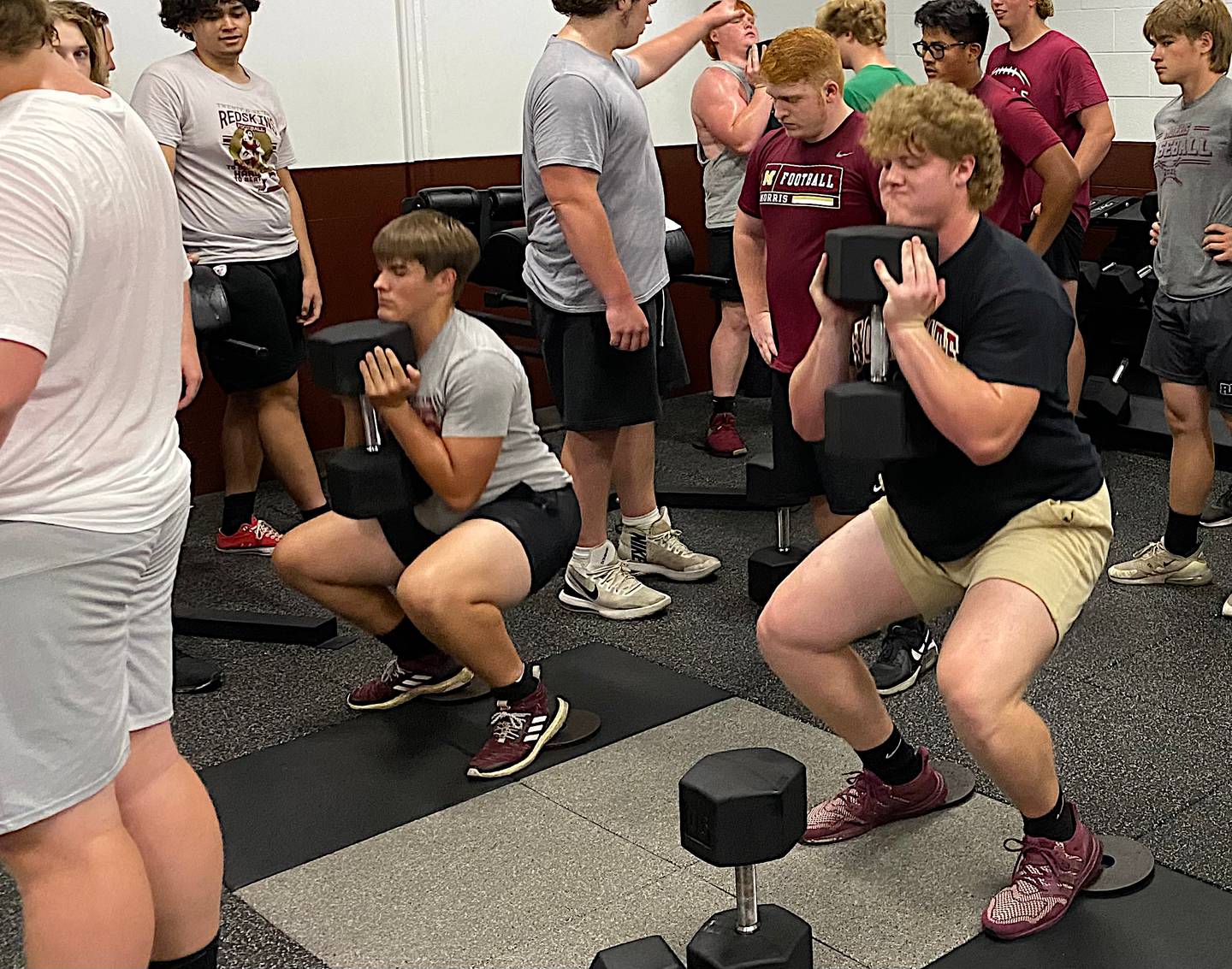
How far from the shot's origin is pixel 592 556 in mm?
3484

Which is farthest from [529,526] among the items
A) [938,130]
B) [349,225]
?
[349,225]

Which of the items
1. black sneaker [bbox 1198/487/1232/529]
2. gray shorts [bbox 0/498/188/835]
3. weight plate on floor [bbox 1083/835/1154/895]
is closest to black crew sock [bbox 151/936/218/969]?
gray shorts [bbox 0/498/188/835]

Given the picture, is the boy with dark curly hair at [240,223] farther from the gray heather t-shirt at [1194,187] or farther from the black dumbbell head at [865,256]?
the gray heather t-shirt at [1194,187]

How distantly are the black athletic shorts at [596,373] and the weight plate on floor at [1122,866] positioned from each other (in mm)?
1543

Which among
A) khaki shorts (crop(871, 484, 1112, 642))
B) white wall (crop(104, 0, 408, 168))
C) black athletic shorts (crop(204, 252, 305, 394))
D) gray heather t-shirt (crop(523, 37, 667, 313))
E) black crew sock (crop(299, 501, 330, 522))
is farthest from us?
white wall (crop(104, 0, 408, 168))

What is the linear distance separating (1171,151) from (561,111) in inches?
61.6

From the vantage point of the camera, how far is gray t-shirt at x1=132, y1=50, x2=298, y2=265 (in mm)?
3674

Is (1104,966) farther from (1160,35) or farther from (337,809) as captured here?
(1160,35)

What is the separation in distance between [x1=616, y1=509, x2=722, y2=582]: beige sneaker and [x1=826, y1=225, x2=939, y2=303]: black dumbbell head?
5.86 feet

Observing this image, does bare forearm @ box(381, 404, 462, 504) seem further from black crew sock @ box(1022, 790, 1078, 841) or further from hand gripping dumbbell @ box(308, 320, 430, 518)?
black crew sock @ box(1022, 790, 1078, 841)

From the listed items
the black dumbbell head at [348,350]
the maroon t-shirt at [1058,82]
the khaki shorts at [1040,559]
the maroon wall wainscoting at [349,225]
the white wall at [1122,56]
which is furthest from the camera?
the white wall at [1122,56]

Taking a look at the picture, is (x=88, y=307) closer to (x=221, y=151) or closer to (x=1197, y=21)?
(x=221, y=151)

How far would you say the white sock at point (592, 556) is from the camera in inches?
137

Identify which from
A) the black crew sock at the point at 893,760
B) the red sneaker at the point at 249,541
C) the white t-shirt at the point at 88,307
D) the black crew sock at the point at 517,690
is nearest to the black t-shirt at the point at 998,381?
the black crew sock at the point at 893,760
